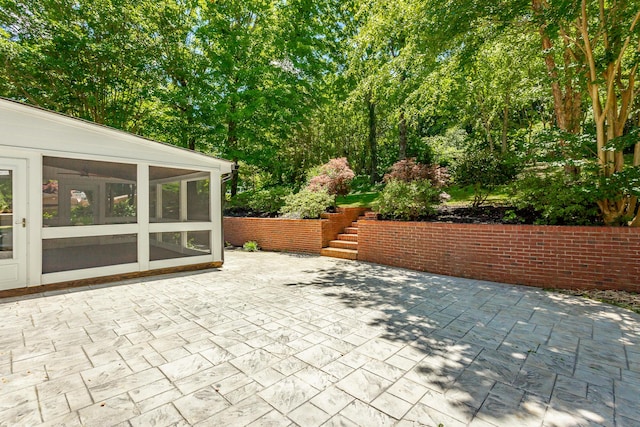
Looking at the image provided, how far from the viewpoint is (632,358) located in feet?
8.43

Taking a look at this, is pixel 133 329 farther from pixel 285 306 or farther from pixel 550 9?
pixel 550 9

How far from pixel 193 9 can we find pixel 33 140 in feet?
37.7

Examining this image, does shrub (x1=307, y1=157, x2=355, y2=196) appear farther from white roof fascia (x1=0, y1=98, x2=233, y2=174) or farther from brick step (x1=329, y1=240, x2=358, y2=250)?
white roof fascia (x1=0, y1=98, x2=233, y2=174)

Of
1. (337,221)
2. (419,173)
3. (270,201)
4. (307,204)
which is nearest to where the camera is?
(419,173)

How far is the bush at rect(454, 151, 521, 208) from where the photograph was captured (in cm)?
642

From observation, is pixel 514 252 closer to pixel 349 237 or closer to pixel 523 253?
pixel 523 253

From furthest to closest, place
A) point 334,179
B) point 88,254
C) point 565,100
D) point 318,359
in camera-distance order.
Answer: point 334,179 → point 88,254 → point 565,100 → point 318,359

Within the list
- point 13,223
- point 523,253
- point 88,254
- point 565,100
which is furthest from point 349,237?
point 13,223

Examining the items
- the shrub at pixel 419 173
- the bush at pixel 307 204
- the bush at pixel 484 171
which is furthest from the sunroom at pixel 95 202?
the bush at pixel 484 171

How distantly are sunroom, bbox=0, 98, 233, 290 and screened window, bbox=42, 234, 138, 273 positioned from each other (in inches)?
0.8

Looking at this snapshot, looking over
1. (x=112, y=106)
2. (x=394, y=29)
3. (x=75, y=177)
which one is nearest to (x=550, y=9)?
(x=394, y=29)

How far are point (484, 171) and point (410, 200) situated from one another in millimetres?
1838

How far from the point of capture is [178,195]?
7.42 metres

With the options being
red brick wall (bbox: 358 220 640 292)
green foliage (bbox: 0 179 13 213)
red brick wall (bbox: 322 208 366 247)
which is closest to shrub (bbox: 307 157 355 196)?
red brick wall (bbox: 322 208 366 247)
